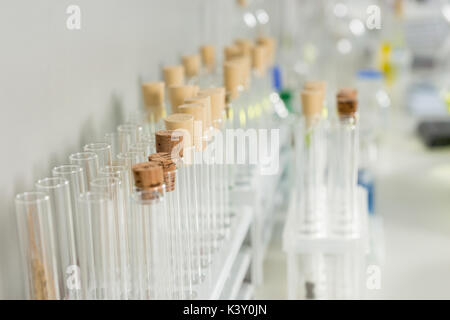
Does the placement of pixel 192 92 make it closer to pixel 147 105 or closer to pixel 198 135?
pixel 147 105

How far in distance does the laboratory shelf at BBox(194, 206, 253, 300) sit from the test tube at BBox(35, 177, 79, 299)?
0.21 metres

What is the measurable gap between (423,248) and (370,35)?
2.57 metres

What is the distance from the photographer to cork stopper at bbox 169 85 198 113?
1.15 m

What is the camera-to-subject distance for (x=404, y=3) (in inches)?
153

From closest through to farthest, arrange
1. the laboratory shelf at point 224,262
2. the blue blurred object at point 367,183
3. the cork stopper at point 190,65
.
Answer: the laboratory shelf at point 224,262 < the cork stopper at point 190,65 < the blue blurred object at point 367,183

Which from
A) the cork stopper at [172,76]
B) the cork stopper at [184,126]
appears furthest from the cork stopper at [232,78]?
the cork stopper at [184,126]

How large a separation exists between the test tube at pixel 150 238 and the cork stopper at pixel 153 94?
43 centimetres

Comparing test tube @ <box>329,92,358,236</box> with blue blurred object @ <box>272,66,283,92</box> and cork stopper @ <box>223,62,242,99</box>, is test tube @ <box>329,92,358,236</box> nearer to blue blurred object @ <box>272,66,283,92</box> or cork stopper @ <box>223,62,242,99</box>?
cork stopper @ <box>223,62,242,99</box>

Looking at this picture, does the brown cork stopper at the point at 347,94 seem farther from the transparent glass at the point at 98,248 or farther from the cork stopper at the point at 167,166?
the transparent glass at the point at 98,248

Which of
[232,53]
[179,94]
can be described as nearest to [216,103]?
[179,94]

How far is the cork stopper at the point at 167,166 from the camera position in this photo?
812 mm

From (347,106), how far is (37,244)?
0.70 m
